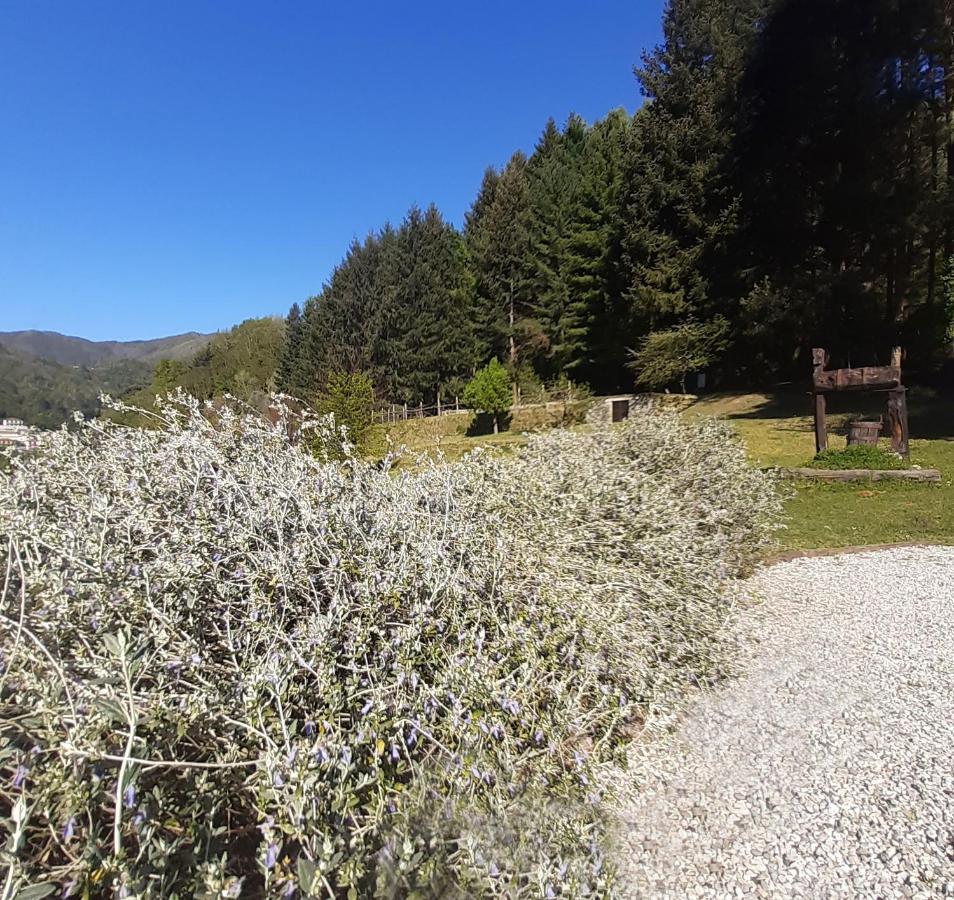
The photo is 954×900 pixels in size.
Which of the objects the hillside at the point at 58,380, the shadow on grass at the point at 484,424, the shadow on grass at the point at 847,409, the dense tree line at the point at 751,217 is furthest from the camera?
the hillside at the point at 58,380

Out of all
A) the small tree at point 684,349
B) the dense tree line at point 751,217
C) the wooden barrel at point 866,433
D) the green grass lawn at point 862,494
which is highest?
the dense tree line at point 751,217

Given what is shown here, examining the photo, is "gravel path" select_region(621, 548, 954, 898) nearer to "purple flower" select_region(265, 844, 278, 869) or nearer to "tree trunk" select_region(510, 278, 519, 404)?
"purple flower" select_region(265, 844, 278, 869)

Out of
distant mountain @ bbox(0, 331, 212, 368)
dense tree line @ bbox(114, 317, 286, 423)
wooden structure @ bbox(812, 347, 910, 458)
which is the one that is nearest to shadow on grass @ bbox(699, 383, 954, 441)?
wooden structure @ bbox(812, 347, 910, 458)

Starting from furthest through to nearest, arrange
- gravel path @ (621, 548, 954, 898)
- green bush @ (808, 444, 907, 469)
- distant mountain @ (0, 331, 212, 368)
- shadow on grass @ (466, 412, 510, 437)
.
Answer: distant mountain @ (0, 331, 212, 368), shadow on grass @ (466, 412, 510, 437), green bush @ (808, 444, 907, 469), gravel path @ (621, 548, 954, 898)

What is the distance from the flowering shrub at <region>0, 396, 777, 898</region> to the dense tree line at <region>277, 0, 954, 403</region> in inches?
601

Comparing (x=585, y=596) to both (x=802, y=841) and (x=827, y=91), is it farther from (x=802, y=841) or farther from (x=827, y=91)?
(x=827, y=91)

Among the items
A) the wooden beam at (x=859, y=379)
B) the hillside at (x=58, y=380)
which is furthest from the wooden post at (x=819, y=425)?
the hillside at (x=58, y=380)

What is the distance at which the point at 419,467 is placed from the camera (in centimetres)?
371

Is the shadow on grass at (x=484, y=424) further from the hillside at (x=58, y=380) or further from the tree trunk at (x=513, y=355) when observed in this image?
the hillside at (x=58, y=380)

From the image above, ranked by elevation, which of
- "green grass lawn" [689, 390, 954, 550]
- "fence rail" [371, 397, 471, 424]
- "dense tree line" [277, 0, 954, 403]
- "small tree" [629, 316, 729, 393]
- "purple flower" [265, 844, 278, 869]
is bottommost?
"green grass lawn" [689, 390, 954, 550]

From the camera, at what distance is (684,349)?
1823 cm

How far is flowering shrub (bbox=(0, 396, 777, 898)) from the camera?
3.83 feet

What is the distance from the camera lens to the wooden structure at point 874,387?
906 cm

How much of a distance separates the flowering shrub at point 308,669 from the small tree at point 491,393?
821 inches
